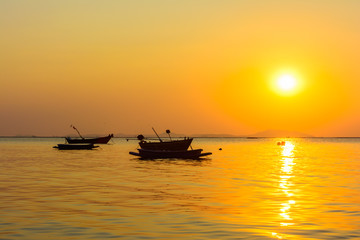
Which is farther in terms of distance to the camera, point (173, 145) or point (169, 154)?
point (173, 145)

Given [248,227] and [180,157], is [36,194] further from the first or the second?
[180,157]

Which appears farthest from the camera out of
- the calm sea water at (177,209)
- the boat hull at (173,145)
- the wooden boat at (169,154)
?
the boat hull at (173,145)

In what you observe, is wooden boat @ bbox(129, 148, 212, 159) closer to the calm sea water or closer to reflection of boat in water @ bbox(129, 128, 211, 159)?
reflection of boat in water @ bbox(129, 128, 211, 159)

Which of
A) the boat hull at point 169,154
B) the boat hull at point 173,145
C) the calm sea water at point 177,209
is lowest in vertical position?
the calm sea water at point 177,209

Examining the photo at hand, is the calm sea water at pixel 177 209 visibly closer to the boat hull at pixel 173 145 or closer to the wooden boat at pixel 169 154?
the wooden boat at pixel 169 154

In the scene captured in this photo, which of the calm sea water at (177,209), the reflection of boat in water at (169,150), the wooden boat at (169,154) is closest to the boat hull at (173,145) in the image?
the reflection of boat in water at (169,150)

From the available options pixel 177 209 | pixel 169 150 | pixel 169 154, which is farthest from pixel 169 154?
pixel 177 209

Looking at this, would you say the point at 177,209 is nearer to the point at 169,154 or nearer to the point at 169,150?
the point at 169,154

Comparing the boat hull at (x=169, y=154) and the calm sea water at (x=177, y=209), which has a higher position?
the boat hull at (x=169, y=154)

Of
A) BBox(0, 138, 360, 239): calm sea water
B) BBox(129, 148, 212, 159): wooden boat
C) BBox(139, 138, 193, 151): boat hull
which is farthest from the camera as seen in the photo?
BBox(139, 138, 193, 151): boat hull

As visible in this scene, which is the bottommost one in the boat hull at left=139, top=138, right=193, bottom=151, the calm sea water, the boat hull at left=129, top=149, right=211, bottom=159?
the calm sea water

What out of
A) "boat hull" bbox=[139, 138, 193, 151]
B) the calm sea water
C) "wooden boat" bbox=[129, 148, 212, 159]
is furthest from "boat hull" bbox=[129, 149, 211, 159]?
the calm sea water

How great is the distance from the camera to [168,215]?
25.3m

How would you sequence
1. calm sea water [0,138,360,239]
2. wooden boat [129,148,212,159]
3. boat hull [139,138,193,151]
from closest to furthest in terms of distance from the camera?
calm sea water [0,138,360,239], wooden boat [129,148,212,159], boat hull [139,138,193,151]
